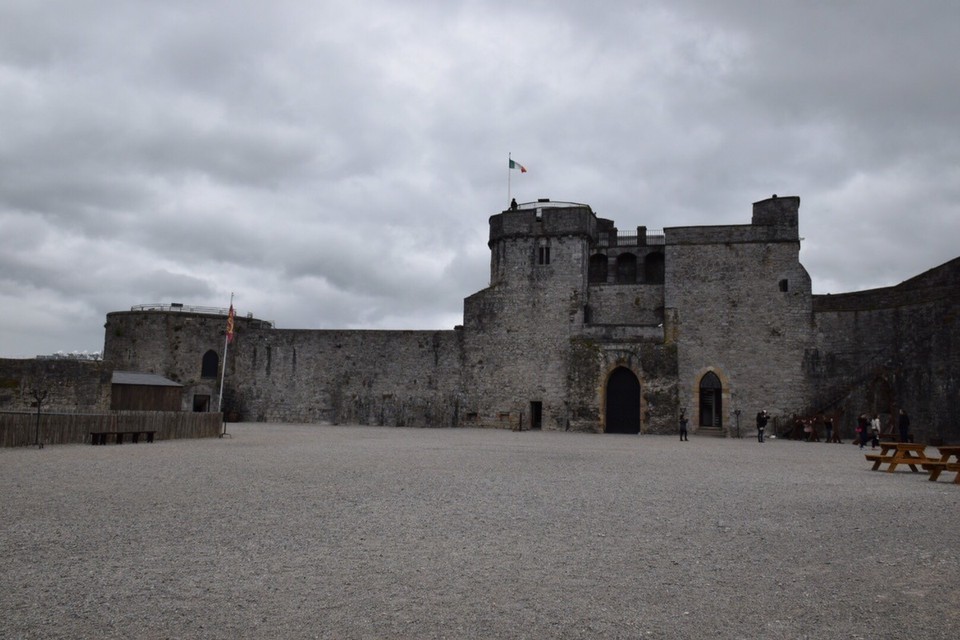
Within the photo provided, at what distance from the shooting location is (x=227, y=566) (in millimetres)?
6637

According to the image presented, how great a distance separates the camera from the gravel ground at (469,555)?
207 inches

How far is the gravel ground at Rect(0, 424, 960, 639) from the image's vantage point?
17.3ft

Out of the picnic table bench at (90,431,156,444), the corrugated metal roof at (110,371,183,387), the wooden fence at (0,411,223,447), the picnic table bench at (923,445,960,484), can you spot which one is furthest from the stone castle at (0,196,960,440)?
the picnic table bench at (923,445,960,484)

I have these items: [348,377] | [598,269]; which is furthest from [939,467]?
[348,377]

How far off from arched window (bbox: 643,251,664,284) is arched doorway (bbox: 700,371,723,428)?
5.83m

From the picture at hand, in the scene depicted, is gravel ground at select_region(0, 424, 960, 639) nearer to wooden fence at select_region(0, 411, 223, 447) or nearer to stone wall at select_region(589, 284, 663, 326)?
wooden fence at select_region(0, 411, 223, 447)

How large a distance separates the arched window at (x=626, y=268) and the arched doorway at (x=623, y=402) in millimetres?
5205

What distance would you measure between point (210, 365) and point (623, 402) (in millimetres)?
21532

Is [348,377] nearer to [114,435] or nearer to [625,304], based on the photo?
[625,304]

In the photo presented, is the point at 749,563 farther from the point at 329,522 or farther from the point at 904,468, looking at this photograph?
the point at 904,468

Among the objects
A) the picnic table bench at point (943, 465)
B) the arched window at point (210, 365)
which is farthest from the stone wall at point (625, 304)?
the picnic table bench at point (943, 465)

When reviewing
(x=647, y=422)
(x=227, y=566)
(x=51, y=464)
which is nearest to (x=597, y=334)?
(x=647, y=422)

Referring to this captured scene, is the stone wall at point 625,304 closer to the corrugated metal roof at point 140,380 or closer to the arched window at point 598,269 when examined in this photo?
the arched window at point 598,269

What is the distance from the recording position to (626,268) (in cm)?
3666
